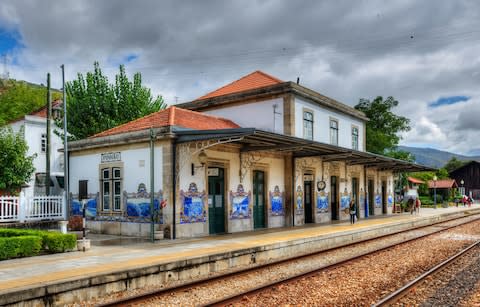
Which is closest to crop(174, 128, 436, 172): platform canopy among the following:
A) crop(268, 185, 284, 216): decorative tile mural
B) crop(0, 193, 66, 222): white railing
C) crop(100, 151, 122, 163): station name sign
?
crop(268, 185, 284, 216): decorative tile mural

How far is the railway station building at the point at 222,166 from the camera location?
14.5m

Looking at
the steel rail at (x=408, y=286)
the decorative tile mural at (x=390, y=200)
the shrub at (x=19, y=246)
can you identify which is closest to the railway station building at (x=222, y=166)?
the shrub at (x=19, y=246)

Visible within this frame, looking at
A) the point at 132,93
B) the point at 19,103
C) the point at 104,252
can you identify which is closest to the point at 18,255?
the point at 104,252

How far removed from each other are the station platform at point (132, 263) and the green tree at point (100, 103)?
12.7m

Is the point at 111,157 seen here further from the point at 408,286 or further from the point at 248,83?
the point at 408,286

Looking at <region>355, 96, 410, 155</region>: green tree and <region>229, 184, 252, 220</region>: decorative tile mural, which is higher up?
<region>355, 96, 410, 155</region>: green tree

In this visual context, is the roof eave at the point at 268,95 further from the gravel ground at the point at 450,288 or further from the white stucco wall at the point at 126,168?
the gravel ground at the point at 450,288

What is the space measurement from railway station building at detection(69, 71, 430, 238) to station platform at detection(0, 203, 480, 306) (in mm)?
1192

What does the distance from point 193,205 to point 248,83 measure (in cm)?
1063

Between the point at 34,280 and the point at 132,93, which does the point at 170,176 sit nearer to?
the point at 34,280

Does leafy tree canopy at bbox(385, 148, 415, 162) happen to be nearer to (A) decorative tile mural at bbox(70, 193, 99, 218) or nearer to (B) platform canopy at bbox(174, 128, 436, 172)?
(B) platform canopy at bbox(174, 128, 436, 172)

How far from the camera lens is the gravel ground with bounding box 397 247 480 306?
24.4 feet

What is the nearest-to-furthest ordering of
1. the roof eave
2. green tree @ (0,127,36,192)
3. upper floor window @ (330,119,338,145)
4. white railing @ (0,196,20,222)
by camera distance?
white railing @ (0,196,20,222) < the roof eave < green tree @ (0,127,36,192) < upper floor window @ (330,119,338,145)

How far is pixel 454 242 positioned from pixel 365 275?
794 centimetres
